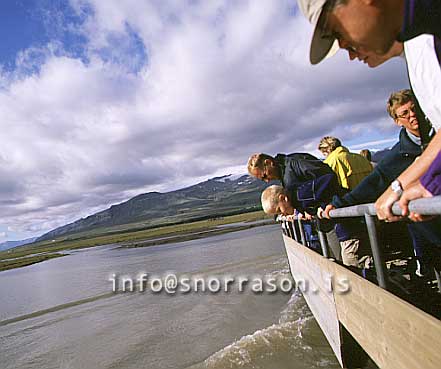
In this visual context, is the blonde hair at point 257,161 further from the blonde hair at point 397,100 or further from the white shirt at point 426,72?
the white shirt at point 426,72

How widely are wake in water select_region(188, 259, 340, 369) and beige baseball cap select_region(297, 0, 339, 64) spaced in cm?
356

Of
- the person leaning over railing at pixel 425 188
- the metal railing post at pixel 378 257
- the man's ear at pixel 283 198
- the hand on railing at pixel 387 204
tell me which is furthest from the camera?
the man's ear at pixel 283 198

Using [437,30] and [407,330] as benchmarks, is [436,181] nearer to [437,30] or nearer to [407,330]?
[437,30]

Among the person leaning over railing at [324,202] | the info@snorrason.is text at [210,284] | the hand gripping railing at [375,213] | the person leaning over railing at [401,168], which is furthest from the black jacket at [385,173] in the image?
the info@snorrason.is text at [210,284]

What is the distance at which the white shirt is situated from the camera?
153 centimetres

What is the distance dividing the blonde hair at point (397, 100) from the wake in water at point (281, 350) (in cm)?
271

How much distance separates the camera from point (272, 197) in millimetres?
4453

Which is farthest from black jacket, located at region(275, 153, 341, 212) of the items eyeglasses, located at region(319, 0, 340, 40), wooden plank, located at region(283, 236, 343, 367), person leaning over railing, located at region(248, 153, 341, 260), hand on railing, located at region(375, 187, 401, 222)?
eyeglasses, located at region(319, 0, 340, 40)

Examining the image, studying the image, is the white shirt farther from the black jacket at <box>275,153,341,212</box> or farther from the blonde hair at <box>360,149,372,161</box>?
the blonde hair at <box>360,149,372,161</box>

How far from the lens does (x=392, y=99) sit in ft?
11.0

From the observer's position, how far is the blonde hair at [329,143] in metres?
5.68

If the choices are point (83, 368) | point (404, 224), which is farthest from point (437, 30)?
point (83, 368)

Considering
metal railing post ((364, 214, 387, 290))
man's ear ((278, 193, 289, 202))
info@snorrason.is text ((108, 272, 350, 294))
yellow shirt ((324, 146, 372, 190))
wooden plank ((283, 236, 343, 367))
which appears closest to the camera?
metal railing post ((364, 214, 387, 290))

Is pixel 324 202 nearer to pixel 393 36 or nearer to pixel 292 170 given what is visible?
pixel 292 170
